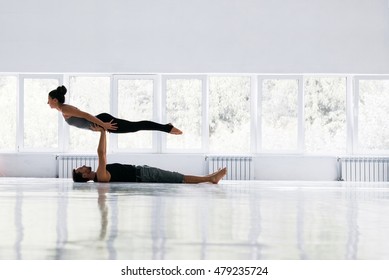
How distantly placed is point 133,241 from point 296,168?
816 centimetres

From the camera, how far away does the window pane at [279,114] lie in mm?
10141

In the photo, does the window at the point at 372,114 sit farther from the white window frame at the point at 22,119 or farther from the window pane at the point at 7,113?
the window pane at the point at 7,113

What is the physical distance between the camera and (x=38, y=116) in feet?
34.0

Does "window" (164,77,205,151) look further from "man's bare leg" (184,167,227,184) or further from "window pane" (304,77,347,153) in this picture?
"man's bare leg" (184,167,227,184)

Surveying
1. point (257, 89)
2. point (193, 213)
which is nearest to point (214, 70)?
point (257, 89)

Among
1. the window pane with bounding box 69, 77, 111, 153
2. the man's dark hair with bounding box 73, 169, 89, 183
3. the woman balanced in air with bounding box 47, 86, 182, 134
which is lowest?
the man's dark hair with bounding box 73, 169, 89, 183

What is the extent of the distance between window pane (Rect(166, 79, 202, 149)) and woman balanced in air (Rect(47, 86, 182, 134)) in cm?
369

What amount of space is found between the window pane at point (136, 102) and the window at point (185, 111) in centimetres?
34

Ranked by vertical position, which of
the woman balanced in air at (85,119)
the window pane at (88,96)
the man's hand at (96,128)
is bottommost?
the man's hand at (96,128)

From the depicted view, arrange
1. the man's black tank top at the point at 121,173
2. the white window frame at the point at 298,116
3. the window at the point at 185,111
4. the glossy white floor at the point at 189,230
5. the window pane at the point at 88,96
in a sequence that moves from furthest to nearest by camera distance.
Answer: the window pane at the point at 88,96, the window at the point at 185,111, the white window frame at the point at 298,116, the man's black tank top at the point at 121,173, the glossy white floor at the point at 189,230

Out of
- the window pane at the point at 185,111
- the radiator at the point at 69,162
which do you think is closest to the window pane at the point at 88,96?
the radiator at the point at 69,162

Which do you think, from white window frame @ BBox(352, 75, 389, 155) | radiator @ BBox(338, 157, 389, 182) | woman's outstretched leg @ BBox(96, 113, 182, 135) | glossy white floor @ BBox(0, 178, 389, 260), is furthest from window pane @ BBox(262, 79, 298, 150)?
glossy white floor @ BBox(0, 178, 389, 260)

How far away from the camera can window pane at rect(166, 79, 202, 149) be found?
10.2 m

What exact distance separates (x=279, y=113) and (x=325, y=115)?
2.86ft
